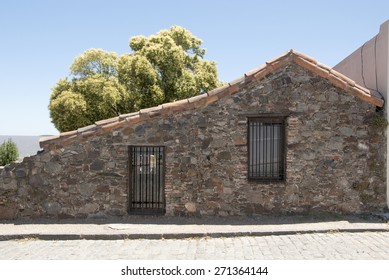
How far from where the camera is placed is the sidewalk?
22.8ft

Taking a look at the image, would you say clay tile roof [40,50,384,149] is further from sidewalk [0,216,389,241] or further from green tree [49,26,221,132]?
green tree [49,26,221,132]

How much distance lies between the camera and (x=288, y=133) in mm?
8195

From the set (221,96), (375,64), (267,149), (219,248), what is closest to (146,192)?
(221,96)

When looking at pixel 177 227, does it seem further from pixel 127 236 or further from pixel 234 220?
pixel 234 220

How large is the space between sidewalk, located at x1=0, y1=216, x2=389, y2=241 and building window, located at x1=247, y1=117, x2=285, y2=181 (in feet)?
3.26

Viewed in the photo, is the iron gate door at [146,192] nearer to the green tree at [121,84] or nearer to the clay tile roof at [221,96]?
the clay tile roof at [221,96]

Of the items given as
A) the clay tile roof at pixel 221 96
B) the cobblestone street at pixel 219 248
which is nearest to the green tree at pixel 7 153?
the clay tile roof at pixel 221 96

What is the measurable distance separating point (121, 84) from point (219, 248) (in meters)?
13.9

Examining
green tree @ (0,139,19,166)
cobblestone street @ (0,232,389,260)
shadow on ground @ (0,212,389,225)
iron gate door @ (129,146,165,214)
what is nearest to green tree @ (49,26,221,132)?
green tree @ (0,139,19,166)

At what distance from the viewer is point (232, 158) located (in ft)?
26.8

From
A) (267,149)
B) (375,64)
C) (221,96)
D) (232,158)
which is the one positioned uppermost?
(375,64)
